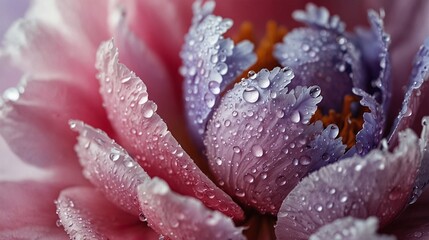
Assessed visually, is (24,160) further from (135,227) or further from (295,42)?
(295,42)

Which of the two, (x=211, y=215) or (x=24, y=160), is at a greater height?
(x=24, y=160)

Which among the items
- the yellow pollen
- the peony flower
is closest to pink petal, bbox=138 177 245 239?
the peony flower

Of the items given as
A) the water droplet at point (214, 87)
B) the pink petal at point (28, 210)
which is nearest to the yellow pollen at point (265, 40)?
the water droplet at point (214, 87)

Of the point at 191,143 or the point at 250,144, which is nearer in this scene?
the point at 250,144

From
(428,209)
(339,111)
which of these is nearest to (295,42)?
(339,111)

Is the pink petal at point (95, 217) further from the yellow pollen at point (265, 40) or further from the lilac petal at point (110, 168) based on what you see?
the yellow pollen at point (265, 40)

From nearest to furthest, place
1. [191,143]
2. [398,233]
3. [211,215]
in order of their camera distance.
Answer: [211,215]
[398,233]
[191,143]

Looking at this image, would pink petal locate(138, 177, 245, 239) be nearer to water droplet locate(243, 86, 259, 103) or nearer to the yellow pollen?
water droplet locate(243, 86, 259, 103)
